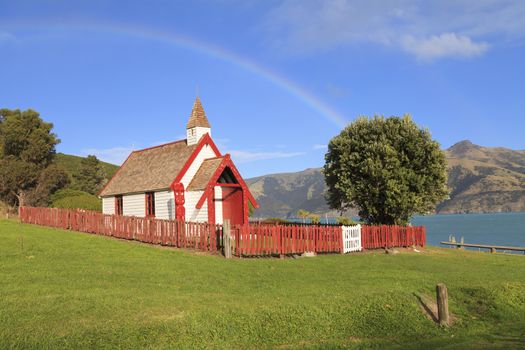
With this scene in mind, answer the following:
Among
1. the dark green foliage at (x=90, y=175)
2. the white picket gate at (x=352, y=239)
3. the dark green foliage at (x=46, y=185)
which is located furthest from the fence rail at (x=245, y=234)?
the dark green foliage at (x=90, y=175)

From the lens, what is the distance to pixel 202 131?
3181 cm

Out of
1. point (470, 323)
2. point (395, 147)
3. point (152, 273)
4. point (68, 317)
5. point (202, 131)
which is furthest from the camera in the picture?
point (395, 147)

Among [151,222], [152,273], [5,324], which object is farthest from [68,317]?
[151,222]

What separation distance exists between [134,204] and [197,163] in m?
5.82

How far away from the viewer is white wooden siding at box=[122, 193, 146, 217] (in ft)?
102

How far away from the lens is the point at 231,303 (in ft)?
39.4

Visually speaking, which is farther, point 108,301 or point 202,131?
point 202,131

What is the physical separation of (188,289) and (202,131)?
19368 millimetres

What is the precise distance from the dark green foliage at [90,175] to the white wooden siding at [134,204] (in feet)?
168

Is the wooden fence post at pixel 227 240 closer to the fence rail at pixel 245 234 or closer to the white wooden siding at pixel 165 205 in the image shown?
the fence rail at pixel 245 234

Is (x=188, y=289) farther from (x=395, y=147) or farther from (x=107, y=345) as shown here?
(x=395, y=147)

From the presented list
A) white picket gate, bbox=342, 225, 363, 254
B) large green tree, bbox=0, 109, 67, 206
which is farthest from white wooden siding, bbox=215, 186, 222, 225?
large green tree, bbox=0, 109, 67, 206

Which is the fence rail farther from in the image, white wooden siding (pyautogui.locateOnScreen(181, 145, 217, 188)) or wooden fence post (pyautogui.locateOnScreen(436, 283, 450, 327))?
wooden fence post (pyautogui.locateOnScreen(436, 283, 450, 327))

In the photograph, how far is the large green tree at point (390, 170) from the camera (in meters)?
32.5
